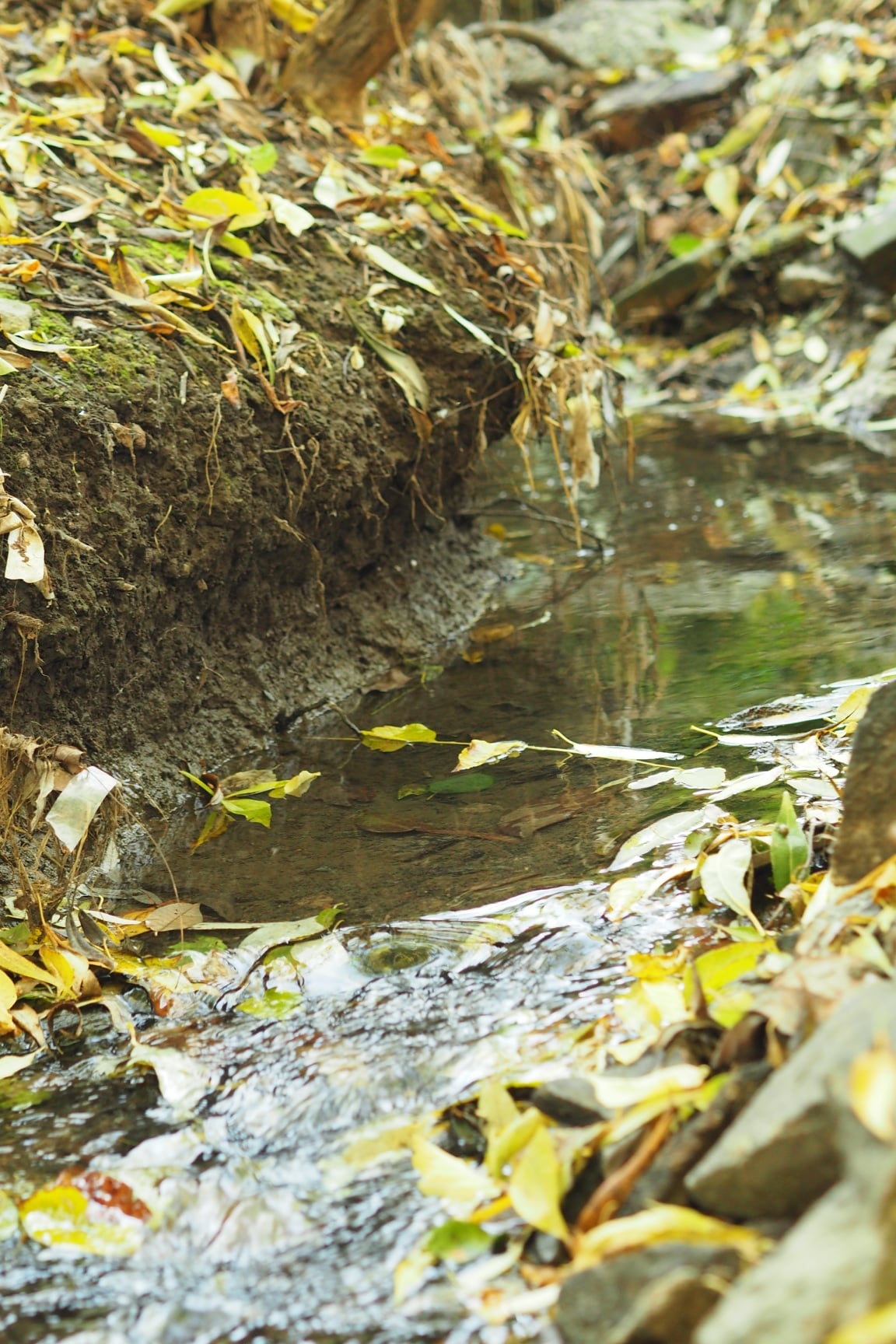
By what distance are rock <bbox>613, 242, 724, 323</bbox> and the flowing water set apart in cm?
454

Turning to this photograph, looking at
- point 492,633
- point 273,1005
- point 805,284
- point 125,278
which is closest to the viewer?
point 273,1005

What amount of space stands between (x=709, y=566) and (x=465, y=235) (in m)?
1.19

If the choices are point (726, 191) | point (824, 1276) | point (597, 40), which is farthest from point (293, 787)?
point (597, 40)

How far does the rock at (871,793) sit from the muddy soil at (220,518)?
1319 mm

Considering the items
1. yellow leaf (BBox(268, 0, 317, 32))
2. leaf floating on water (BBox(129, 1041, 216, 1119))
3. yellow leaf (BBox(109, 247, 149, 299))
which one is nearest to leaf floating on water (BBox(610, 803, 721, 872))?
leaf floating on water (BBox(129, 1041, 216, 1119))

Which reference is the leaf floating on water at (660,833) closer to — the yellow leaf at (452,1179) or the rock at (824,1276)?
the yellow leaf at (452,1179)

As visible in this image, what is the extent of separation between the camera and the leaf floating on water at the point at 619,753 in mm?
2211

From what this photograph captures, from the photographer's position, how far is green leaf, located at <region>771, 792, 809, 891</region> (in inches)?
63.1

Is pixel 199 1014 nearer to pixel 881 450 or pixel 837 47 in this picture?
pixel 881 450

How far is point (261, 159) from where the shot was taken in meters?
3.00

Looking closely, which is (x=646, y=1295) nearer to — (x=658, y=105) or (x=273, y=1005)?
(x=273, y=1005)

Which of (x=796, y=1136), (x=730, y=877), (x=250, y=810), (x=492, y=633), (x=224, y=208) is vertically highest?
(x=224, y=208)

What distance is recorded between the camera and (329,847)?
6.76 ft

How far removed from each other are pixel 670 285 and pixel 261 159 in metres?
5.08
